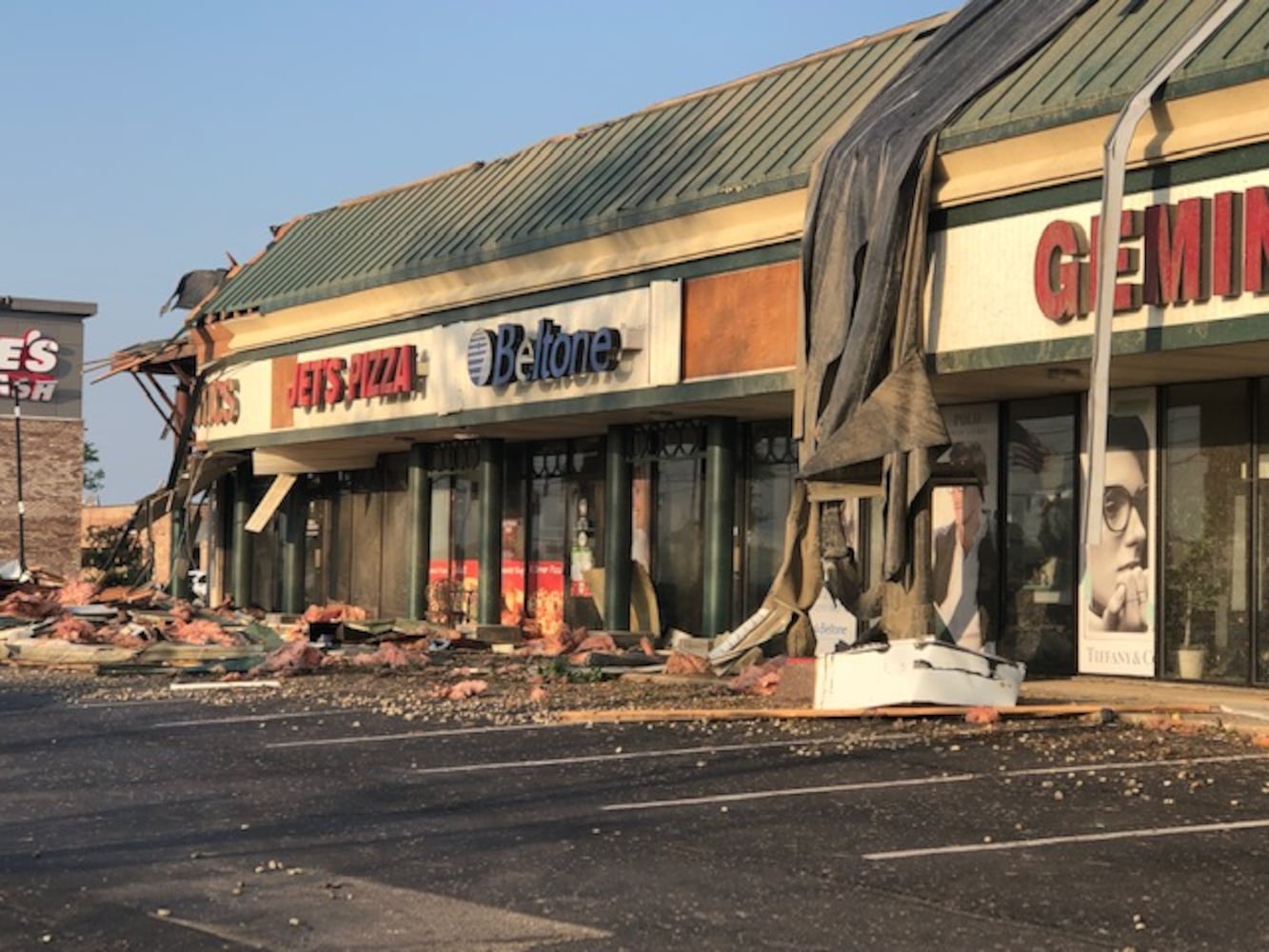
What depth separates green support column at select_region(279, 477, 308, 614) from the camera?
3794cm

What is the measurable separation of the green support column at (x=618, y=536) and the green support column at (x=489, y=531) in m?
3.64

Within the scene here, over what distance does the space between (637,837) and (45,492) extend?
6211cm

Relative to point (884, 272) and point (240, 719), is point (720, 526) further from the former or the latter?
point (240, 719)

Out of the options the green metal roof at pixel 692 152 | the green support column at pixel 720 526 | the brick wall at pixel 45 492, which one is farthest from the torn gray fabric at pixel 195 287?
the brick wall at pixel 45 492

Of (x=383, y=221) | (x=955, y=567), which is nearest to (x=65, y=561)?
(x=383, y=221)

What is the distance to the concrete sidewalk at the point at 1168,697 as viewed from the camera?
638 inches

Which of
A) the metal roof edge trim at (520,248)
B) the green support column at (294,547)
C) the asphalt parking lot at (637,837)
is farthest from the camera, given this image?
the green support column at (294,547)

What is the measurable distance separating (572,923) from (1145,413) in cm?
1383

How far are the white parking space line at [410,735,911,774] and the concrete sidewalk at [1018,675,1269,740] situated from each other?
298cm

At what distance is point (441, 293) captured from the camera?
96.7 ft

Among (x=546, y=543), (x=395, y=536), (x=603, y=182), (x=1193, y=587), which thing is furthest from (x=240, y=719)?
(x=395, y=536)

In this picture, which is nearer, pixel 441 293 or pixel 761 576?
pixel 761 576

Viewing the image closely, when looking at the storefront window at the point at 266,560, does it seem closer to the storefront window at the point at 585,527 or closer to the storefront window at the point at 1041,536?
the storefront window at the point at 585,527

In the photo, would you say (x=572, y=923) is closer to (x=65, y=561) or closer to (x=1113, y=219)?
(x=1113, y=219)
